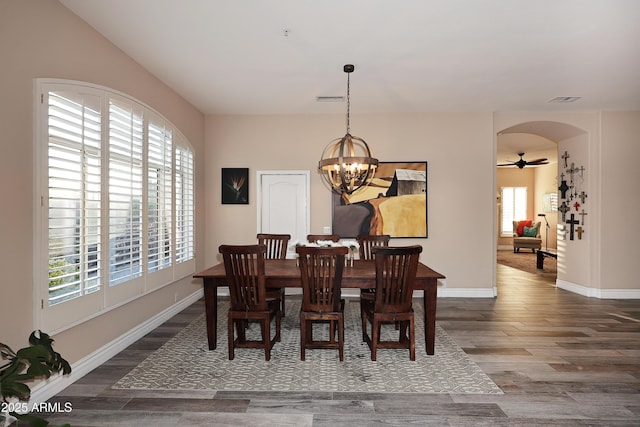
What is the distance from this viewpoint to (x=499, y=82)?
4238 mm

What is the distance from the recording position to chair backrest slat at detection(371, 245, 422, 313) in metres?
2.97

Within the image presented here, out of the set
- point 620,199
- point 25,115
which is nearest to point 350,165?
point 25,115

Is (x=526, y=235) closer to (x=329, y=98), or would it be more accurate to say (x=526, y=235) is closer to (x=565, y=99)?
(x=565, y=99)

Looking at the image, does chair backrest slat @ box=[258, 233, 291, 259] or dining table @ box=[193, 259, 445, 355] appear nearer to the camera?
dining table @ box=[193, 259, 445, 355]

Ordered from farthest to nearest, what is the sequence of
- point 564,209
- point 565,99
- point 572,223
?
point 564,209, point 572,223, point 565,99

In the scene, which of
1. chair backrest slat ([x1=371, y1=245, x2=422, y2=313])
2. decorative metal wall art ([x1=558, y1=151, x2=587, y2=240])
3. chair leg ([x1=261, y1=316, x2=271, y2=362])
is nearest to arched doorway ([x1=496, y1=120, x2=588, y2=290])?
decorative metal wall art ([x1=558, y1=151, x2=587, y2=240])

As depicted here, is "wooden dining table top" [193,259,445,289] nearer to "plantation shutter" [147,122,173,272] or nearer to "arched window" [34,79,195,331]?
"arched window" [34,79,195,331]

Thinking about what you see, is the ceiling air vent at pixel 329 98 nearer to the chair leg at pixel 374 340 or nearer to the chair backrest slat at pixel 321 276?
the chair backrest slat at pixel 321 276

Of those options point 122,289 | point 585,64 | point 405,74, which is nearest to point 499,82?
point 585,64

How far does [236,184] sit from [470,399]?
4315 mm

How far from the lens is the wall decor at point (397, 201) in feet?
18.2

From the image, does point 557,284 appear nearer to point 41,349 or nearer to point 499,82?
point 499,82

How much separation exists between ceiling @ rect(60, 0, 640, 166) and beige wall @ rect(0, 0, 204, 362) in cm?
23

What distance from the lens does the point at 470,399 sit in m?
2.55
